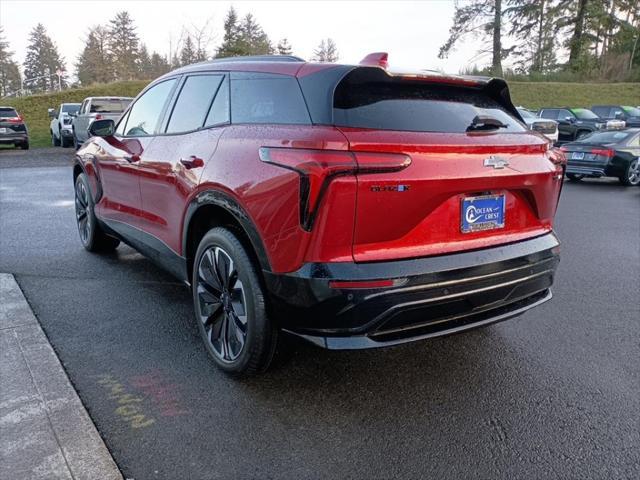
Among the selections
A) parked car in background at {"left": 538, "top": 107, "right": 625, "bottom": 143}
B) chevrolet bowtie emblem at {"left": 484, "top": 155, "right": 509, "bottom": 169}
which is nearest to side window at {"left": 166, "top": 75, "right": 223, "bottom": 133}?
chevrolet bowtie emblem at {"left": 484, "top": 155, "right": 509, "bottom": 169}

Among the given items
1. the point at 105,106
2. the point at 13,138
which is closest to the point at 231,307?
the point at 105,106

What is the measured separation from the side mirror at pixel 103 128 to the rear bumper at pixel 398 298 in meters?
2.98

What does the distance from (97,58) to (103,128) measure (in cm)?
6503

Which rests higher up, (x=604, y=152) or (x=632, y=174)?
(x=604, y=152)

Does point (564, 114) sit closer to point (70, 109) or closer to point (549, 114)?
point (549, 114)

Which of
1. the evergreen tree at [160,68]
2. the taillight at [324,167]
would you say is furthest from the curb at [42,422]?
the evergreen tree at [160,68]

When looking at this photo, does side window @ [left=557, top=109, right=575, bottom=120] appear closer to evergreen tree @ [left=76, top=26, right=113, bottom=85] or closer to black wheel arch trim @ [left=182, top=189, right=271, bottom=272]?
black wheel arch trim @ [left=182, top=189, right=271, bottom=272]

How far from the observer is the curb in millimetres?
2236

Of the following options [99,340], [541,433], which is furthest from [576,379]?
[99,340]

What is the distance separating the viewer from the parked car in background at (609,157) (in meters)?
12.7

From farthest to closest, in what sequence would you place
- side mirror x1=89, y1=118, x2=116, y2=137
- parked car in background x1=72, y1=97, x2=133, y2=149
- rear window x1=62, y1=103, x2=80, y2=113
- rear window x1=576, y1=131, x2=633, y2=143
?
rear window x1=62, y1=103, x2=80, y2=113 → parked car in background x1=72, y1=97, x2=133, y2=149 → rear window x1=576, y1=131, x2=633, y2=143 → side mirror x1=89, y1=118, x2=116, y2=137

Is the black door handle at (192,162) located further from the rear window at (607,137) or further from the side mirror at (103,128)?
the rear window at (607,137)

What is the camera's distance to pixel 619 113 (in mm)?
25047

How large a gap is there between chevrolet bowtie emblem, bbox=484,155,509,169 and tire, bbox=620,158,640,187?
1187 cm
